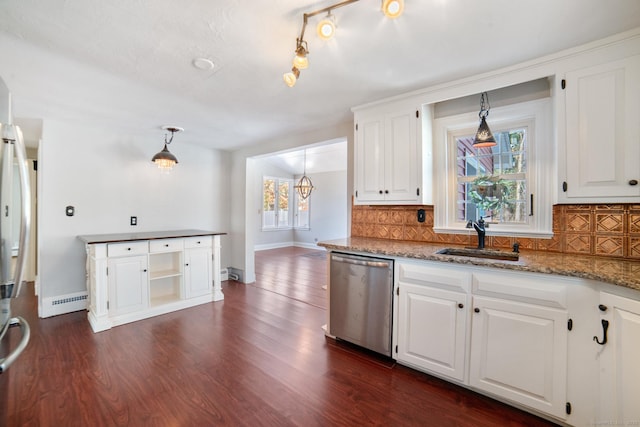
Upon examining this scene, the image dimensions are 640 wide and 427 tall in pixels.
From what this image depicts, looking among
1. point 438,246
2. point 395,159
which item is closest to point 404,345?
point 438,246

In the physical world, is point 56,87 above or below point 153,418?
above

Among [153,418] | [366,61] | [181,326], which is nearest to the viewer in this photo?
[153,418]

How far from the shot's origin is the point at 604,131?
172 cm

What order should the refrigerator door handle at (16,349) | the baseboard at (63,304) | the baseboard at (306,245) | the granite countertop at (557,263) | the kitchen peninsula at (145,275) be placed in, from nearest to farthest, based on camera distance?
1. the refrigerator door handle at (16,349)
2. the granite countertop at (557,263)
3. the kitchen peninsula at (145,275)
4. the baseboard at (63,304)
5. the baseboard at (306,245)

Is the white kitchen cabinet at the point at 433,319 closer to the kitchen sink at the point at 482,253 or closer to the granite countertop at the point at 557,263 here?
the granite countertop at the point at 557,263

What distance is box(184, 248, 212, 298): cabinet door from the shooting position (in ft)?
11.6

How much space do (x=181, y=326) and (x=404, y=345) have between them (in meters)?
2.29

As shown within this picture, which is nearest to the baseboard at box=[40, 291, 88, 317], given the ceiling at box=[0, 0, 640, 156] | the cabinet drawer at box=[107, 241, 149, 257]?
the cabinet drawer at box=[107, 241, 149, 257]

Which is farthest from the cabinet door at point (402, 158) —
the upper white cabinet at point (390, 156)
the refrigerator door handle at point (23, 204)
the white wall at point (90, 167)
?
the refrigerator door handle at point (23, 204)

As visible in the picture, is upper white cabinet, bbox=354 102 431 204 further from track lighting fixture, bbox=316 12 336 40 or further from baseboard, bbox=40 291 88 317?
baseboard, bbox=40 291 88 317

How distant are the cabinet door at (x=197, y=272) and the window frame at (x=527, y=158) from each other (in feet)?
9.40

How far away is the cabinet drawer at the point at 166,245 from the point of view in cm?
324

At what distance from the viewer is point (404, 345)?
2.15 metres

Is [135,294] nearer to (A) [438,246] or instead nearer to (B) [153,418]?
(B) [153,418]
